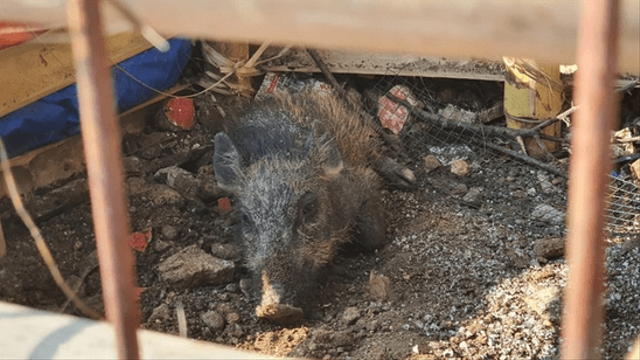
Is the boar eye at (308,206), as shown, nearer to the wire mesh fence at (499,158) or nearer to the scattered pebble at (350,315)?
the scattered pebble at (350,315)

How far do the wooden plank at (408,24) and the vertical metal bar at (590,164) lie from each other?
0.07 m

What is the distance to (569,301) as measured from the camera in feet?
3.98

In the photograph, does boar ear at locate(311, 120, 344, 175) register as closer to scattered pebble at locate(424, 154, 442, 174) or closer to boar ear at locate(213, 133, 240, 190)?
boar ear at locate(213, 133, 240, 190)

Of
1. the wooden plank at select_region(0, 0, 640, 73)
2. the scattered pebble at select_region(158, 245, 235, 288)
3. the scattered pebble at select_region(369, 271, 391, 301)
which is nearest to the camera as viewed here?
the wooden plank at select_region(0, 0, 640, 73)

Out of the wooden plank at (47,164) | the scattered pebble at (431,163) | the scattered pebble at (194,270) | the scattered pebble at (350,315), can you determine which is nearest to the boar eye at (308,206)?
the scattered pebble at (194,270)

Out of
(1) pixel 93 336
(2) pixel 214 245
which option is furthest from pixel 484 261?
(1) pixel 93 336

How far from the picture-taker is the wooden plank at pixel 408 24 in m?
1.19

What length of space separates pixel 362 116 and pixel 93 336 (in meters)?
4.60

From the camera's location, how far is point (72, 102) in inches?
210

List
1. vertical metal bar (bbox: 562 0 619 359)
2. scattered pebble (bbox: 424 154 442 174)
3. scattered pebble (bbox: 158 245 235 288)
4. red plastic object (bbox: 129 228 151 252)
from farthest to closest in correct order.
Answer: scattered pebble (bbox: 424 154 442 174) → red plastic object (bbox: 129 228 151 252) → scattered pebble (bbox: 158 245 235 288) → vertical metal bar (bbox: 562 0 619 359)

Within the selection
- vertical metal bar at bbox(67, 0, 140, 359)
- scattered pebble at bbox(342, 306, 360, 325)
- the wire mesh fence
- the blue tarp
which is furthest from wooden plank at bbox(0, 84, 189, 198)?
vertical metal bar at bbox(67, 0, 140, 359)

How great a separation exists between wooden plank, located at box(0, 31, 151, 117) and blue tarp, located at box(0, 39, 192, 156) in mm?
Result: 49

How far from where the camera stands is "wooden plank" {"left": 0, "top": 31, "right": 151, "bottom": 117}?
495cm

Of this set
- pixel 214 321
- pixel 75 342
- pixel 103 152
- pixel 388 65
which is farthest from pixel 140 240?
pixel 103 152
